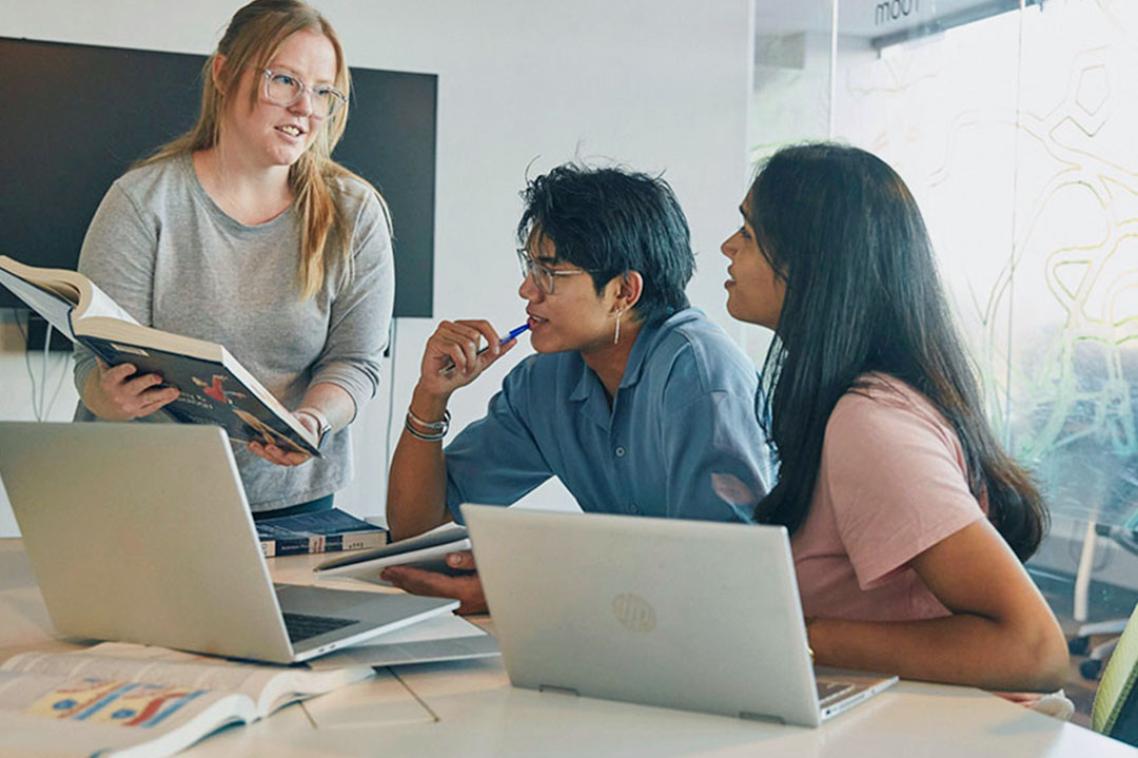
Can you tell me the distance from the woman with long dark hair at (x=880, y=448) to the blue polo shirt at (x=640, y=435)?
96 millimetres

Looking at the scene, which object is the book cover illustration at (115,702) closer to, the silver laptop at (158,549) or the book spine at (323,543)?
the silver laptop at (158,549)

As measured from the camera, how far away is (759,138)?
15.0 feet

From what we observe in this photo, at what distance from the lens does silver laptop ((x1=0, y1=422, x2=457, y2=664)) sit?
117cm

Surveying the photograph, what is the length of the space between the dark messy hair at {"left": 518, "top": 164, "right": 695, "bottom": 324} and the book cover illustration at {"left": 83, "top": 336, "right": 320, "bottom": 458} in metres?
0.45

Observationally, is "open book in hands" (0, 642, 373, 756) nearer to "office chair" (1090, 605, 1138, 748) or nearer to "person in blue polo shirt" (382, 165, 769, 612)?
"person in blue polo shirt" (382, 165, 769, 612)

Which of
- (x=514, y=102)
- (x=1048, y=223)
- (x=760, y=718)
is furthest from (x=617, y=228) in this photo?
(x=514, y=102)

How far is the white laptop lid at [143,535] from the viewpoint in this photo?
117 cm

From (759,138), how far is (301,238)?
277cm

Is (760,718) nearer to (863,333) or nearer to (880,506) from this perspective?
(880,506)

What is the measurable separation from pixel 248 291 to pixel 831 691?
125cm

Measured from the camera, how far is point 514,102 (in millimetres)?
4184

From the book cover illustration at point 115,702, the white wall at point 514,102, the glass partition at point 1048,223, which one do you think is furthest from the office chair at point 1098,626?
the book cover illustration at point 115,702

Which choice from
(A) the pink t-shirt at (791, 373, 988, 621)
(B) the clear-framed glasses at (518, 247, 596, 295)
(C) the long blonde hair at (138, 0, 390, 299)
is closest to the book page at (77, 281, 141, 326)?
(C) the long blonde hair at (138, 0, 390, 299)

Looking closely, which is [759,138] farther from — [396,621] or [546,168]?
[396,621]
